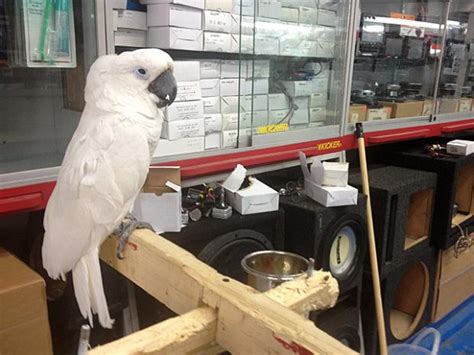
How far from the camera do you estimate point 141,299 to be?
128 cm

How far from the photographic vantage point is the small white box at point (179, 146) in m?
1.30

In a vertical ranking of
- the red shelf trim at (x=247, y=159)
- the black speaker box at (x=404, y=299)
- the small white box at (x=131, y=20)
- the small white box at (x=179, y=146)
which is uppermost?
the small white box at (x=131, y=20)

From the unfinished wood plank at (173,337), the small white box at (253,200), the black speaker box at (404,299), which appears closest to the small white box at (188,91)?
the small white box at (253,200)

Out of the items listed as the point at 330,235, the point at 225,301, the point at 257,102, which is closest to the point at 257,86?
the point at 257,102

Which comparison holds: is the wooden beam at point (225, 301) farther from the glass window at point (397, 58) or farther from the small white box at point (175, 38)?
the glass window at point (397, 58)

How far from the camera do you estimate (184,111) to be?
136cm

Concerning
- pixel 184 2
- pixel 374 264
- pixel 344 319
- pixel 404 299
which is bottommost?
pixel 404 299

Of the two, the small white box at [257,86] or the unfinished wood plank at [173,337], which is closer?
the unfinished wood plank at [173,337]

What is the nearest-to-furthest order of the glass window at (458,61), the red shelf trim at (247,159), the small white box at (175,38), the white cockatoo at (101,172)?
the white cockatoo at (101,172), the red shelf trim at (247,159), the small white box at (175,38), the glass window at (458,61)

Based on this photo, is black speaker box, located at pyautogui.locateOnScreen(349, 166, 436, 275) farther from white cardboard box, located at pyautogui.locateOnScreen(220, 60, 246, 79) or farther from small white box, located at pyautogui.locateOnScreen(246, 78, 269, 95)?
white cardboard box, located at pyautogui.locateOnScreen(220, 60, 246, 79)

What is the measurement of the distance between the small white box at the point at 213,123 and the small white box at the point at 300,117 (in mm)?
395

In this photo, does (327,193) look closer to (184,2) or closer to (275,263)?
(275,263)

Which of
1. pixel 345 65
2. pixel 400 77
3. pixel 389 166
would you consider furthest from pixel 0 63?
pixel 400 77

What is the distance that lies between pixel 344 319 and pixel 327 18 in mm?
1181
